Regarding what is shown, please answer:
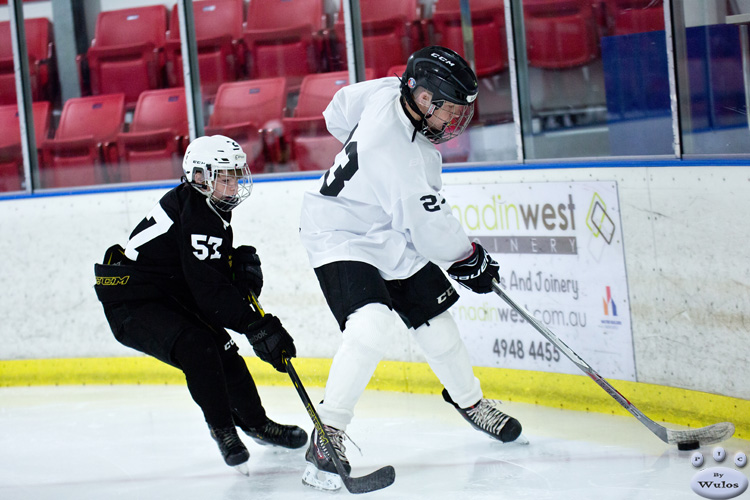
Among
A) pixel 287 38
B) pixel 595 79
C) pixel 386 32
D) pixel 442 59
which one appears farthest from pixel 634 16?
pixel 287 38

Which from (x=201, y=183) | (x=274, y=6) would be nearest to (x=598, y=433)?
(x=201, y=183)

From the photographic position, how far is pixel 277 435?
329 centimetres

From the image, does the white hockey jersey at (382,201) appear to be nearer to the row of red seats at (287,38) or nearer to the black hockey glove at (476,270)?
the black hockey glove at (476,270)

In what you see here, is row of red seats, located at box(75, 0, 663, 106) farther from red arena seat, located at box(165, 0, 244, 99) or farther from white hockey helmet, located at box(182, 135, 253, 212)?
white hockey helmet, located at box(182, 135, 253, 212)

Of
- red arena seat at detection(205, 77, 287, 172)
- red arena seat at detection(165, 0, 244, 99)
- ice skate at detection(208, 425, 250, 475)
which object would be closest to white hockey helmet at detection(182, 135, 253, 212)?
ice skate at detection(208, 425, 250, 475)

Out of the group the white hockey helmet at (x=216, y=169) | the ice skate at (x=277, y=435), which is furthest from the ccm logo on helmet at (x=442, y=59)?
the ice skate at (x=277, y=435)

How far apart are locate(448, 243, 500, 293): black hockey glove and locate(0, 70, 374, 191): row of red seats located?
170cm

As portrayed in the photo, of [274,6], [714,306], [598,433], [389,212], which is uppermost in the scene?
[274,6]

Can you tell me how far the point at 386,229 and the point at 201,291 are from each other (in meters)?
0.61

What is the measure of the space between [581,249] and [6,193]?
3112mm

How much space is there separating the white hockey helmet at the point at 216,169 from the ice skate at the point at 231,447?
72 centimetres

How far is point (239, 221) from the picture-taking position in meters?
4.41

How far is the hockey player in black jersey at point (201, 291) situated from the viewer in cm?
295

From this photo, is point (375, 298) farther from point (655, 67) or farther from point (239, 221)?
point (239, 221)
